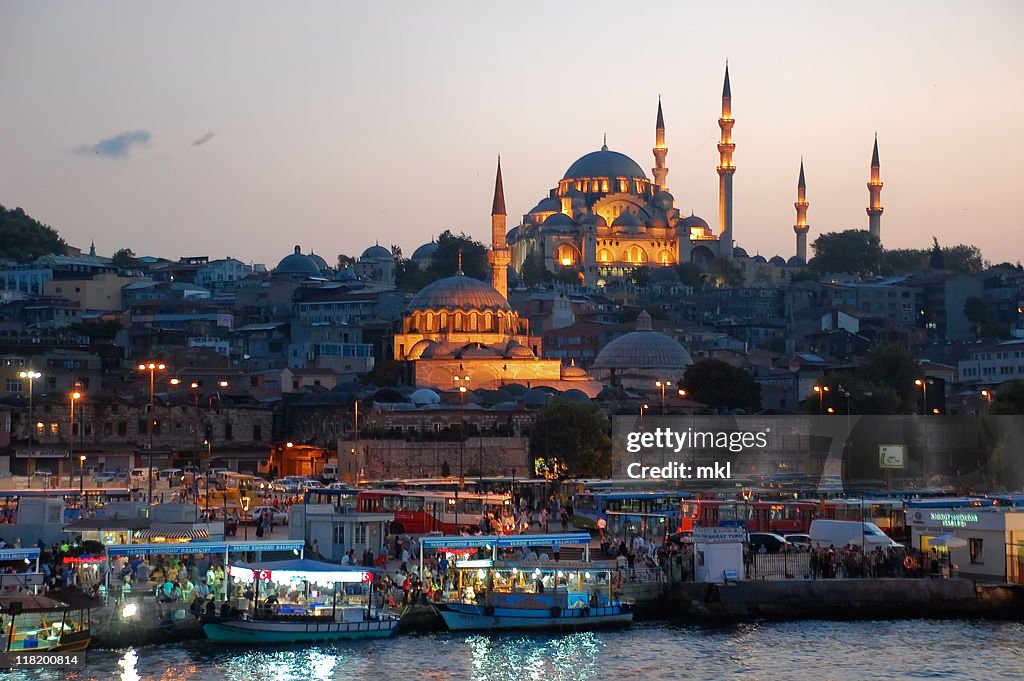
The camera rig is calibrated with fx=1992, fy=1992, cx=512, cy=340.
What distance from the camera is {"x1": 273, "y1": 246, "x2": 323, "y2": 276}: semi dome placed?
97.4 meters

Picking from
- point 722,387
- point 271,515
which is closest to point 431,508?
point 271,515

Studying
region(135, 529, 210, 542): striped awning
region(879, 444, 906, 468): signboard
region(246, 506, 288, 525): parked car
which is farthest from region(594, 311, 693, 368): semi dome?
region(135, 529, 210, 542): striped awning

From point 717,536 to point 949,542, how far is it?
11.8ft

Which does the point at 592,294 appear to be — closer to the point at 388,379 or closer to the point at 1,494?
the point at 388,379

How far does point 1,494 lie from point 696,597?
563 inches

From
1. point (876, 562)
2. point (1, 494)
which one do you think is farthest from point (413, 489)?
point (876, 562)

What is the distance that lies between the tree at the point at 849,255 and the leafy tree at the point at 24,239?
44153 mm

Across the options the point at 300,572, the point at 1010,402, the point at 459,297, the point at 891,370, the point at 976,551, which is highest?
the point at 459,297

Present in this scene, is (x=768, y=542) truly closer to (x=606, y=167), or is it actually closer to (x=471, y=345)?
(x=471, y=345)

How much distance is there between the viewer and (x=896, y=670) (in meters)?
24.3

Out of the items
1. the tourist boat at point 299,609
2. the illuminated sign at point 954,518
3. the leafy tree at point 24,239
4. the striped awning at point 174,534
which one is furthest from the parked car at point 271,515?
the leafy tree at point 24,239

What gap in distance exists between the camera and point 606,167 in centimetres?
11700

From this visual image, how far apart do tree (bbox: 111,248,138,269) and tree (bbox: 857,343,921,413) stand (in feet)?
163

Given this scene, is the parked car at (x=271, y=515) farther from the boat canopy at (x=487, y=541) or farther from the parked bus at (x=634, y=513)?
the boat canopy at (x=487, y=541)
